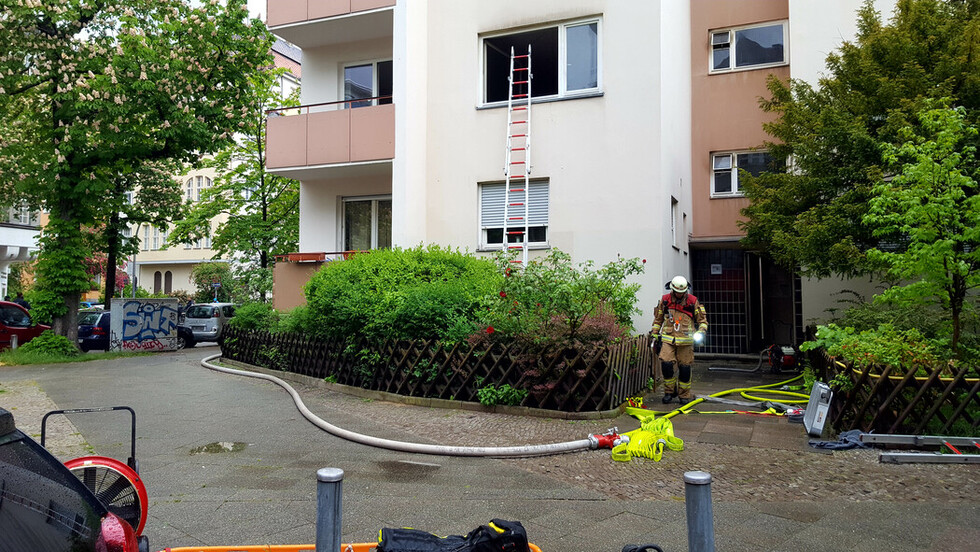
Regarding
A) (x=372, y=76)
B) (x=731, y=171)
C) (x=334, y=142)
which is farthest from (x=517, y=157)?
(x=731, y=171)

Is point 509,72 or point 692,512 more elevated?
point 509,72

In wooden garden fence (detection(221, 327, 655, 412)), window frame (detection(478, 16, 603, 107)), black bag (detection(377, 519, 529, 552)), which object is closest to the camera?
black bag (detection(377, 519, 529, 552))

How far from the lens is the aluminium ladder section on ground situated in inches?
545

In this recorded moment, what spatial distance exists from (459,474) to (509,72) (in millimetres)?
10103

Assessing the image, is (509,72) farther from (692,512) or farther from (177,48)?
(692,512)

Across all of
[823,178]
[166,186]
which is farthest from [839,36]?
[166,186]

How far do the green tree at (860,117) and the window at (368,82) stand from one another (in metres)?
8.78

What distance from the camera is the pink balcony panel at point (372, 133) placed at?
1427 cm

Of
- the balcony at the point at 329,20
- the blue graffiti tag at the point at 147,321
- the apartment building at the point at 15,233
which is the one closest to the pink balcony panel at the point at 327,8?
the balcony at the point at 329,20

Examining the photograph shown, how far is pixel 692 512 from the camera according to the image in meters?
3.25

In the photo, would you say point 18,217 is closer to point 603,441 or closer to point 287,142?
point 287,142

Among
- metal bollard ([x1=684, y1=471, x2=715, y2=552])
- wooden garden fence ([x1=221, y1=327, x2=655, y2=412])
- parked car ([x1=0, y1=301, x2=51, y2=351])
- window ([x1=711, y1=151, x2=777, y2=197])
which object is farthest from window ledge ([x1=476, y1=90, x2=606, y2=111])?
parked car ([x1=0, y1=301, x2=51, y2=351])

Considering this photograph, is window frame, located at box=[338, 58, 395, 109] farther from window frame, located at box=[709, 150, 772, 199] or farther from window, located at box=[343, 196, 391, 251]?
window frame, located at box=[709, 150, 772, 199]

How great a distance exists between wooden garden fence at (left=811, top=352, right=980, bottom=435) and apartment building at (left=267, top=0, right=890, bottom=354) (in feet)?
17.7
